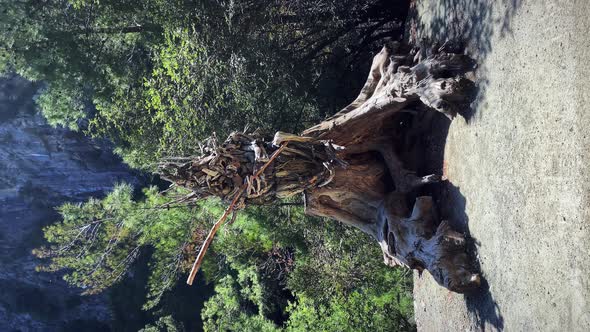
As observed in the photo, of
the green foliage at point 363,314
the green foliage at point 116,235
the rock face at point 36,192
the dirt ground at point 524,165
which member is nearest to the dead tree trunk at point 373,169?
the dirt ground at point 524,165

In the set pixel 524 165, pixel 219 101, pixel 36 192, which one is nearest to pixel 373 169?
pixel 524 165

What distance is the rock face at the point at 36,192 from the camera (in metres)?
21.4

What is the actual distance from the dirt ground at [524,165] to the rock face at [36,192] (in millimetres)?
16888

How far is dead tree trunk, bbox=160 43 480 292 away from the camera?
19.8 feet

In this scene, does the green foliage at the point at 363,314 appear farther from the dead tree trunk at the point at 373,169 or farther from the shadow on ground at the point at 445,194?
the shadow on ground at the point at 445,194

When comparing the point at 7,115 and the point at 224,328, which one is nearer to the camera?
the point at 224,328

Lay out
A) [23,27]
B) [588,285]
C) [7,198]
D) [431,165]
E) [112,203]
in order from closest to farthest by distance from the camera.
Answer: [588,285] → [431,165] → [23,27] → [112,203] → [7,198]

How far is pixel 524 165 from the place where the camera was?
4867 millimetres

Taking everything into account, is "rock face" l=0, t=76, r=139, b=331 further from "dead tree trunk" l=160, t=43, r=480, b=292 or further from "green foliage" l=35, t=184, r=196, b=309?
"dead tree trunk" l=160, t=43, r=480, b=292

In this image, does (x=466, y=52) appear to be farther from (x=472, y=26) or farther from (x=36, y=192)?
(x=36, y=192)

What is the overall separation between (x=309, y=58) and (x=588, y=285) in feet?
22.8

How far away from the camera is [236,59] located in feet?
32.0

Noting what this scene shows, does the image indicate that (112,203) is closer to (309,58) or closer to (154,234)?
(154,234)

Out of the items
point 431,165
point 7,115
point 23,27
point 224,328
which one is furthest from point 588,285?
point 7,115
